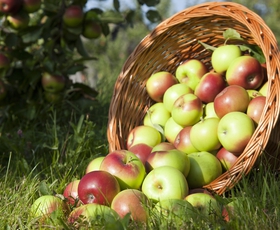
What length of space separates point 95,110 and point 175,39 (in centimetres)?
110

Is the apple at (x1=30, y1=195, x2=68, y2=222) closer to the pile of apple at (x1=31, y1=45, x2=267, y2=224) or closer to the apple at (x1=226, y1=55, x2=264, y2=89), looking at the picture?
the pile of apple at (x1=31, y1=45, x2=267, y2=224)

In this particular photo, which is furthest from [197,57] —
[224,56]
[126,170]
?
[126,170]

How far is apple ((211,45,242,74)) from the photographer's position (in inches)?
88.8

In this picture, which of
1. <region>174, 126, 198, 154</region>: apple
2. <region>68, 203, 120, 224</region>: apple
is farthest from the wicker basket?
<region>68, 203, 120, 224</region>: apple

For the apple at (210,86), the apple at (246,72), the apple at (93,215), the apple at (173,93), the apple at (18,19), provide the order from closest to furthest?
the apple at (93,215) < the apple at (246,72) < the apple at (210,86) < the apple at (173,93) < the apple at (18,19)

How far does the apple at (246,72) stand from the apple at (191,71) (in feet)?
0.75

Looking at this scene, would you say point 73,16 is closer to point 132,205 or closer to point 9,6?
point 9,6

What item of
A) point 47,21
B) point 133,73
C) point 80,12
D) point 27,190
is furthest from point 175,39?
point 27,190

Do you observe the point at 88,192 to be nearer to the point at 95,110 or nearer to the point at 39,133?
the point at 39,133

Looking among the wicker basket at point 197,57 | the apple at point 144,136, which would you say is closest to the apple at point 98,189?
the wicker basket at point 197,57

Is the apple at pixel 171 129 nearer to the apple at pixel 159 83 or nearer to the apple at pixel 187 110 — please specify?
the apple at pixel 187 110

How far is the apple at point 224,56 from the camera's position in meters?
2.26

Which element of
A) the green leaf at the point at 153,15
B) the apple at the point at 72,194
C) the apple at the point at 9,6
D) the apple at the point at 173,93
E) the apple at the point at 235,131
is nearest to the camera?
the apple at the point at 72,194

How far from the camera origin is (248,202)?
5.11 ft
